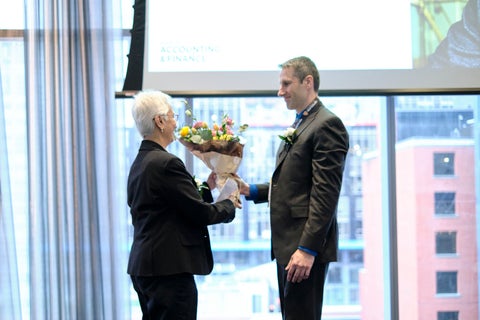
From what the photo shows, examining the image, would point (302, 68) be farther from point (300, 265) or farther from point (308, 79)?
point (300, 265)

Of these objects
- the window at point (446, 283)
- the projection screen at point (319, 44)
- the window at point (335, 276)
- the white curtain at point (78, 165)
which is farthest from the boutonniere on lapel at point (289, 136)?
the window at point (446, 283)

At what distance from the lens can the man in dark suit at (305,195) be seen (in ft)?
7.73

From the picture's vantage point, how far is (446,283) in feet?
12.4

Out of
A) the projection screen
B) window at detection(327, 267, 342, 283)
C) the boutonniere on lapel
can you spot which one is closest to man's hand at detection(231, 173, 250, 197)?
the boutonniere on lapel

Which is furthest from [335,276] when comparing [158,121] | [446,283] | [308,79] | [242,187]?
[158,121]

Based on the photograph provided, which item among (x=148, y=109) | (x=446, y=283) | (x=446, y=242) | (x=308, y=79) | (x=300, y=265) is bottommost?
(x=446, y=283)

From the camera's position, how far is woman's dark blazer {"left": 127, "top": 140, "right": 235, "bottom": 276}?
2.32 metres

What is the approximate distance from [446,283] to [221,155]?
204cm

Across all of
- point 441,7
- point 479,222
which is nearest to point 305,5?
point 441,7

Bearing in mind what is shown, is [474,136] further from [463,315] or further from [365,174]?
[463,315]

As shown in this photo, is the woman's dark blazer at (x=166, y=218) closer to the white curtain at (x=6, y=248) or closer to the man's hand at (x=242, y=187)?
the man's hand at (x=242, y=187)

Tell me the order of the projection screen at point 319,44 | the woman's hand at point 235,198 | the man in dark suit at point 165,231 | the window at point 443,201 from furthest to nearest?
the window at point 443,201
the projection screen at point 319,44
the woman's hand at point 235,198
the man in dark suit at point 165,231

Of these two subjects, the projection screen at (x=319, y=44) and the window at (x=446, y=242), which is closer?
the projection screen at (x=319, y=44)

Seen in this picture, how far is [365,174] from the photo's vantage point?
3822 mm
